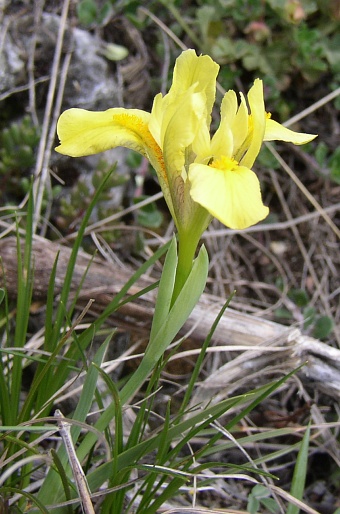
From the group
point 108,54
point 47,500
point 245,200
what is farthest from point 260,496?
point 108,54

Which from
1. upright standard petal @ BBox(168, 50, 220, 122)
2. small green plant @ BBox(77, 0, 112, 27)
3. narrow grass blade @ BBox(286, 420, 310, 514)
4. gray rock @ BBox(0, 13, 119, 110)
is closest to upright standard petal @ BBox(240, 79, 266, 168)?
upright standard petal @ BBox(168, 50, 220, 122)

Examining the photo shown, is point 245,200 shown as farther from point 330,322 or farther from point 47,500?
point 330,322

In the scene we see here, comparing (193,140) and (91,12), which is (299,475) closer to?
(193,140)

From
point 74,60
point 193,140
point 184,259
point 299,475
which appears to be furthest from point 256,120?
point 74,60

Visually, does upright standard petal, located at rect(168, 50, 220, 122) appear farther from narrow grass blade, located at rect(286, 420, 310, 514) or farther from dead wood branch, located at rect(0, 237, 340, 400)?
narrow grass blade, located at rect(286, 420, 310, 514)

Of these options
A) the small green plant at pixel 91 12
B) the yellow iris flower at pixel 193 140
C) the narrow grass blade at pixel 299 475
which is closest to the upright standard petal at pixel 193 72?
the yellow iris flower at pixel 193 140

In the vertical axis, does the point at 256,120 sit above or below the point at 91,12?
below

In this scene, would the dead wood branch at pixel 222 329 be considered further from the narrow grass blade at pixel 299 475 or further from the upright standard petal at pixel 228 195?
the upright standard petal at pixel 228 195
